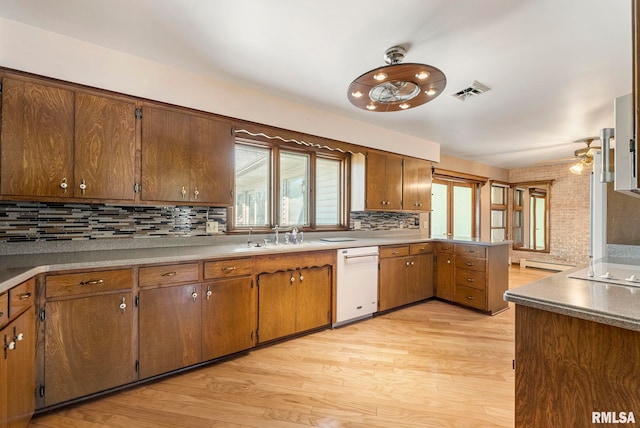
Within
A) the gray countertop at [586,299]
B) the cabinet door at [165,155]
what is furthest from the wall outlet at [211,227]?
the gray countertop at [586,299]

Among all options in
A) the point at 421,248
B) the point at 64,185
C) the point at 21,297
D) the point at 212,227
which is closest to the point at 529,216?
the point at 421,248

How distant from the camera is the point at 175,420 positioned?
5.54 feet

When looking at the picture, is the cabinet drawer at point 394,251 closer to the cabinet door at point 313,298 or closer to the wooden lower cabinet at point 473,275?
the wooden lower cabinet at point 473,275

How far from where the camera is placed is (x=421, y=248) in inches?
155

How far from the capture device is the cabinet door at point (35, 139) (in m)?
1.78

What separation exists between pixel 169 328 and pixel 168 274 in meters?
0.41

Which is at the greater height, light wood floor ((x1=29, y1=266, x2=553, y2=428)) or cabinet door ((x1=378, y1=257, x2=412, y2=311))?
cabinet door ((x1=378, y1=257, x2=412, y2=311))

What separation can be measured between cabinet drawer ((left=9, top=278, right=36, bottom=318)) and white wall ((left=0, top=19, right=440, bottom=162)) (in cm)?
144

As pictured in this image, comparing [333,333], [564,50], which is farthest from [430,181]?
[333,333]

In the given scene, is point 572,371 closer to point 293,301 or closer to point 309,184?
point 293,301

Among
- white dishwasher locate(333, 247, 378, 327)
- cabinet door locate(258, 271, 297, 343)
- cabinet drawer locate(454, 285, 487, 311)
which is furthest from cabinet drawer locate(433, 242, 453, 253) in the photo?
cabinet door locate(258, 271, 297, 343)

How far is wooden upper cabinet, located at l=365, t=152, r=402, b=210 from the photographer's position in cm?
381

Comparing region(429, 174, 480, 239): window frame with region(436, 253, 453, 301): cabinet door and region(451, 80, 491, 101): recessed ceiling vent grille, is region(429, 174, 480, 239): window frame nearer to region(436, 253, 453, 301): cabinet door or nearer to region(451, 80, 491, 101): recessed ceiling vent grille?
region(436, 253, 453, 301): cabinet door

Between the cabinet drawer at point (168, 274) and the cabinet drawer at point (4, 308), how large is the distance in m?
0.65
